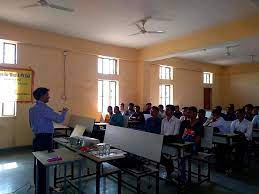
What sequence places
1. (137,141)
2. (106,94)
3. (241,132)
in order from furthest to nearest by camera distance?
(106,94) → (241,132) → (137,141)

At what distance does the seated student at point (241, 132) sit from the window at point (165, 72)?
471 centimetres

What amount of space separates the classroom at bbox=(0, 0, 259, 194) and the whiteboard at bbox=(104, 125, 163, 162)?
16 millimetres

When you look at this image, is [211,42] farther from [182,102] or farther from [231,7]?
[182,102]

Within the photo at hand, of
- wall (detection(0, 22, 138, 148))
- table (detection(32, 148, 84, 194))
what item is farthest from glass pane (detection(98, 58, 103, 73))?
table (detection(32, 148, 84, 194))

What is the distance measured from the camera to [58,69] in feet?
22.3

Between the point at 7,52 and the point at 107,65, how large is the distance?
3.13m

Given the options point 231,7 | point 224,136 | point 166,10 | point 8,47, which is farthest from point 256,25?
point 8,47

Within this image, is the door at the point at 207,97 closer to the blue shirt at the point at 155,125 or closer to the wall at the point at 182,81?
the wall at the point at 182,81

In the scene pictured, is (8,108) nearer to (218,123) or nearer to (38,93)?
(38,93)

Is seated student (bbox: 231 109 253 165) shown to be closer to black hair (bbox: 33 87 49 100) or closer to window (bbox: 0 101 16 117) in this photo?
black hair (bbox: 33 87 49 100)

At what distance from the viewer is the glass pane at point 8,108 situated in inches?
238

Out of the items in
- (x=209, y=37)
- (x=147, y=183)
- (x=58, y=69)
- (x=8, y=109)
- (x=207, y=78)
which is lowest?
(x=147, y=183)

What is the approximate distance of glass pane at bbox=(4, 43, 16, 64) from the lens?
19.8ft

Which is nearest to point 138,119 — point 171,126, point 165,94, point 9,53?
point 171,126
